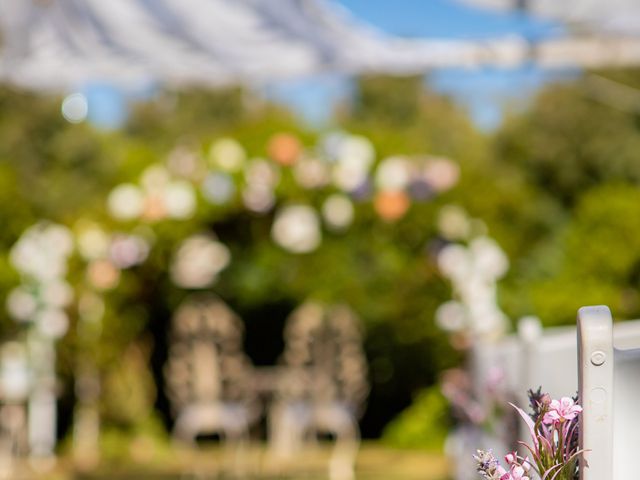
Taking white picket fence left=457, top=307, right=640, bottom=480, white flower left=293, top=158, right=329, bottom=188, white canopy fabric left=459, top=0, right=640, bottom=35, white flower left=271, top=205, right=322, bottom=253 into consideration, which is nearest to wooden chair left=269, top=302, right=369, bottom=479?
white flower left=271, top=205, right=322, bottom=253

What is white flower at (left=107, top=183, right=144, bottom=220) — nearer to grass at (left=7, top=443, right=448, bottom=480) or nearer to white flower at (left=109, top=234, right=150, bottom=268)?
white flower at (left=109, top=234, right=150, bottom=268)

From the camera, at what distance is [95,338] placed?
25.9 ft

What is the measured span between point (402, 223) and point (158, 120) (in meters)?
20.3

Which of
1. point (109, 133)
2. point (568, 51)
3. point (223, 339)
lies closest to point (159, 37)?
point (568, 51)

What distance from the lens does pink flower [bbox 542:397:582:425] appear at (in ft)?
4.61

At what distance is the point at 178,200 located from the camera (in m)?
7.87

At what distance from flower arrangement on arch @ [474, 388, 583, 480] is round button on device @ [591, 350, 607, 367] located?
0.22 feet

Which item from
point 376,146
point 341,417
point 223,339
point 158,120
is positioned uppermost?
point 158,120

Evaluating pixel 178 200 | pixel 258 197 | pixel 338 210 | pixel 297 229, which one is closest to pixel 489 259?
pixel 338 210

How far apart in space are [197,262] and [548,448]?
6.61m

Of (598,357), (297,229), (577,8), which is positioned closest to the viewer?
(598,357)

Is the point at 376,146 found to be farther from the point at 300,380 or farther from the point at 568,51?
the point at 568,51

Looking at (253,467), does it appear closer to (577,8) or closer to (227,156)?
(227,156)

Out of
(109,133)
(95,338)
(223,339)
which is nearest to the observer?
(223,339)
